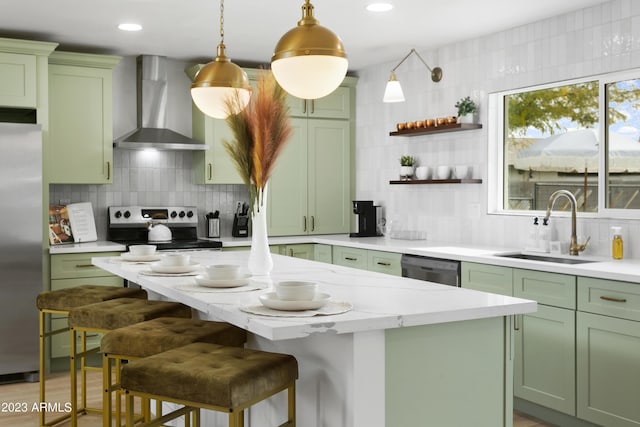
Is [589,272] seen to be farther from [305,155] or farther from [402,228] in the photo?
[305,155]

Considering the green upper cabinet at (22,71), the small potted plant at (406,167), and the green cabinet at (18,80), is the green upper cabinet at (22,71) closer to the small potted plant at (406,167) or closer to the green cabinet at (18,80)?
the green cabinet at (18,80)

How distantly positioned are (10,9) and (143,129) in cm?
153

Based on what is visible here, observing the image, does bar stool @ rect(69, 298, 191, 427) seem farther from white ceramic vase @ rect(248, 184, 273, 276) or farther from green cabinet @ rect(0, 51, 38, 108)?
green cabinet @ rect(0, 51, 38, 108)

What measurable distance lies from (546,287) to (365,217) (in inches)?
94.4

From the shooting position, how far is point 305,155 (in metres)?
6.18

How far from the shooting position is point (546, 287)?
3717mm

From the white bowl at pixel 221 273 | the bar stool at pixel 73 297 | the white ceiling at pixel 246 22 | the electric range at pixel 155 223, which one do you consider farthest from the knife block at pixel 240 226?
the white bowl at pixel 221 273

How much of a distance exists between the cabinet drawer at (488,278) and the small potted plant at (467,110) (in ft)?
4.04

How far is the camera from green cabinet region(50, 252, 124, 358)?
4852 millimetres

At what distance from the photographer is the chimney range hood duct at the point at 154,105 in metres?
5.54

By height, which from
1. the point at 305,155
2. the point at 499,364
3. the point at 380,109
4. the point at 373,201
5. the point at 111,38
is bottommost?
the point at 499,364

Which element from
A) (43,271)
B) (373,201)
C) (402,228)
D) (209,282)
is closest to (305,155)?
(373,201)

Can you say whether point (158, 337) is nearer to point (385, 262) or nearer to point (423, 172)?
point (385, 262)

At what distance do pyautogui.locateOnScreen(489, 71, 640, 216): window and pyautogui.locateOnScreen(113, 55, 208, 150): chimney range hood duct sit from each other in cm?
243
